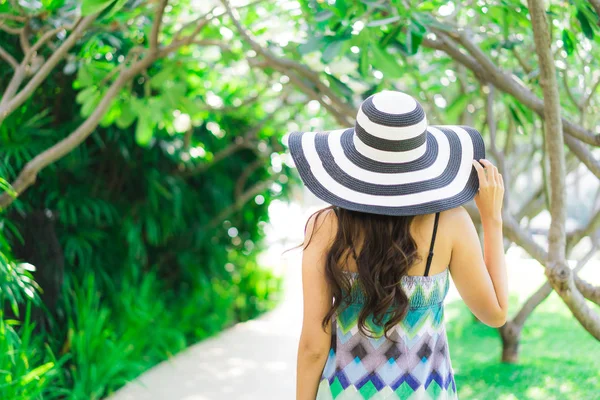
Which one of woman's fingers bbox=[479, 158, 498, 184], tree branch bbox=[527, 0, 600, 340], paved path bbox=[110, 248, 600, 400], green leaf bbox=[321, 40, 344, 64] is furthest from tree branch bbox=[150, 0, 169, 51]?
paved path bbox=[110, 248, 600, 400]

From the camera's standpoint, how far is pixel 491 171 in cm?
180

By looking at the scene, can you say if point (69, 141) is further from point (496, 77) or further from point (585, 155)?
point (585, 155)

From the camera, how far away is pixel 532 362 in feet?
15.6

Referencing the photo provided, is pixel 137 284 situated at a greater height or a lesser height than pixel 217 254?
greater

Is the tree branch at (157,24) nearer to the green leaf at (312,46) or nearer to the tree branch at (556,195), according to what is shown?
the green leaf at (312,46)

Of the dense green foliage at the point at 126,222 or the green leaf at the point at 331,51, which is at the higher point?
the green leaf at the point at 331,51

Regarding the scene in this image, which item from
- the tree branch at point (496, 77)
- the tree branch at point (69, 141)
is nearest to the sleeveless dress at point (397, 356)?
the tree branch at point (496, 77)

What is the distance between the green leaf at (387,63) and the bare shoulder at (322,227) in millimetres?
1244

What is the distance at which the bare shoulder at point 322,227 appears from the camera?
68.1 inches

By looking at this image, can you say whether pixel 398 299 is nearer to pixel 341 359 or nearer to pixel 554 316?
pixel 341 359

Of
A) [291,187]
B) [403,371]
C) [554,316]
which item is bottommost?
[554,316]

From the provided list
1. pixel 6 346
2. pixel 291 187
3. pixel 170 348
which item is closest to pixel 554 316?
pixel 291 187

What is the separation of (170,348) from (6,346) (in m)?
2.27

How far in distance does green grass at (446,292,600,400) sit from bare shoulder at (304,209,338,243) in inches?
103
